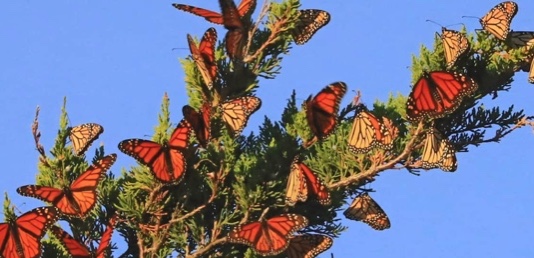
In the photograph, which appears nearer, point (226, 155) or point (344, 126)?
point (226, 155)

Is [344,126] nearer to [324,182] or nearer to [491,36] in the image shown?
[324,182]

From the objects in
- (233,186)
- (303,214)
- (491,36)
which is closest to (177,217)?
(233,186)

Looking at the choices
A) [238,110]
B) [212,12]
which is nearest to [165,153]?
[238,110]

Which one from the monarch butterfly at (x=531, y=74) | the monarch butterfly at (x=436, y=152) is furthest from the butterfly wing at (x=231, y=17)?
the monarch butterfly at (x=531, y=74)

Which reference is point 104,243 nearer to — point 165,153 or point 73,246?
point 73,246

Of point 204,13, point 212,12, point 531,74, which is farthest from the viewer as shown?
point 204,13
